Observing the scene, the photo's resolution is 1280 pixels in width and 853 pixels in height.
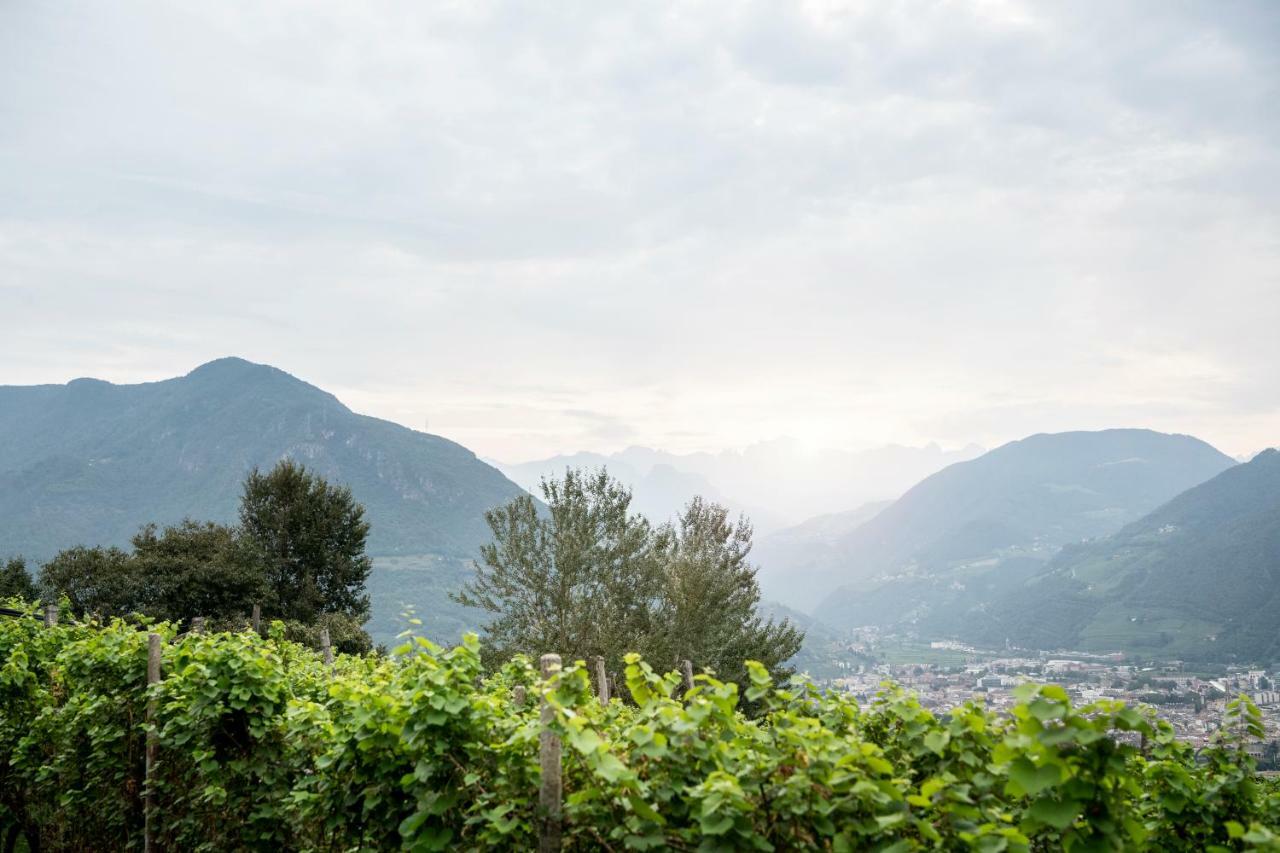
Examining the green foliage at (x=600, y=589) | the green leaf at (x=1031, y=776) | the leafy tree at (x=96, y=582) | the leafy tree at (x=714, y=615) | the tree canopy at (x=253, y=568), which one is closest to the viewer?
the green leaf at (x=1031, y=776)

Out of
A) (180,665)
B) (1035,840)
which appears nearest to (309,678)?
(180,665)

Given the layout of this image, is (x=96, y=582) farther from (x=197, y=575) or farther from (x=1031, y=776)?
(x=1031, y=776)

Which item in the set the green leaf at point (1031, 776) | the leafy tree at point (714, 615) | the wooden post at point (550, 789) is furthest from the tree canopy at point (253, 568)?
the green leaf at point (1031, 776)

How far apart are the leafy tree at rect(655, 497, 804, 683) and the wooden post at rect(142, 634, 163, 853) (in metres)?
18.8

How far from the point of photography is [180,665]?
21.6 feet

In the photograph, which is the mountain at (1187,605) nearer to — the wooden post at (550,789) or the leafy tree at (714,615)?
the leafy tree at (714,615)

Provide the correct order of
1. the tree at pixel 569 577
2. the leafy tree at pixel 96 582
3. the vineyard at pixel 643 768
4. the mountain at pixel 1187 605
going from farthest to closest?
the mountain at pixel 1187 605 → the leafy tree at pixel 96 582 → the tree at pixel 569 577 → the vineyard at pixel 643 768

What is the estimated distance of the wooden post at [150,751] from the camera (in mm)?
6281

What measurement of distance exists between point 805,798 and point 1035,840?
134 centimetres

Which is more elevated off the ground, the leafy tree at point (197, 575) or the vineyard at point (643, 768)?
the vineyard at point (643, 768)

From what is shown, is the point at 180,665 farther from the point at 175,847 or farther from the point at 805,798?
the point at 805,798

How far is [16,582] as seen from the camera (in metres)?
29.8

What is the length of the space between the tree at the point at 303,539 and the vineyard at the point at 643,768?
31034mm

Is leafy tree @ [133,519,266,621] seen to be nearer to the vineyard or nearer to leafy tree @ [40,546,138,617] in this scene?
leafy tree @ [40,546,138,617]
